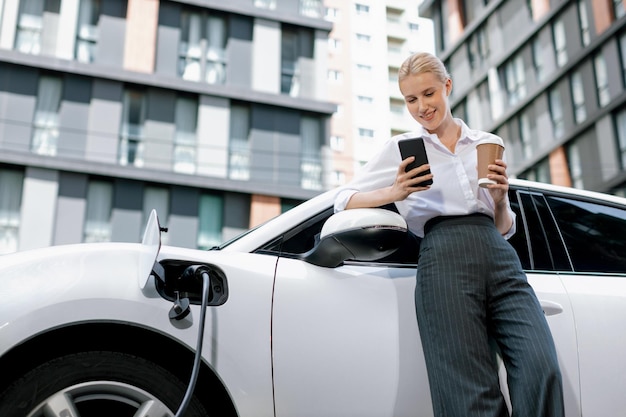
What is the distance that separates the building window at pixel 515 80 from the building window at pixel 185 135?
510 inches

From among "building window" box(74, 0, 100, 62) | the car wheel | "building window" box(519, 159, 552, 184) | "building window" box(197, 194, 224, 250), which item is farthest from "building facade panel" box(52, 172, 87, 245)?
the car wheel

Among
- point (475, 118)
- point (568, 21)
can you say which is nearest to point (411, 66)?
point (568, 21)

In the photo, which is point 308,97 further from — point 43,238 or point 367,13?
point 367,13

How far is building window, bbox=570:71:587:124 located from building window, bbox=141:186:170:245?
1377 centimetres

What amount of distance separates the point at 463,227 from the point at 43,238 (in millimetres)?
16644

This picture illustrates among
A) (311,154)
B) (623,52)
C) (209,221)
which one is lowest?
(209,221)

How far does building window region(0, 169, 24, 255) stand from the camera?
16.9 m

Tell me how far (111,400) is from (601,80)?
876 inches

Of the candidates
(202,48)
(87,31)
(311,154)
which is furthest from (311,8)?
(87,31)

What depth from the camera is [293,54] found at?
21.0m

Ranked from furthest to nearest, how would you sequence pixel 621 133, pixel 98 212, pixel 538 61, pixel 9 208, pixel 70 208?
pixel 538 61 → pixel 621 133 → pixel 98 212 → pixel 70 208 → pixel 9 208

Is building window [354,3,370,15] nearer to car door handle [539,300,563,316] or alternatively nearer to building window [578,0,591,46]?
building window [578,0,591,46]

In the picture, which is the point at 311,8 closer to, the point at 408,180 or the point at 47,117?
the point at 47,117

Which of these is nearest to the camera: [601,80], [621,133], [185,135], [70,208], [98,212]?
[70,208]
